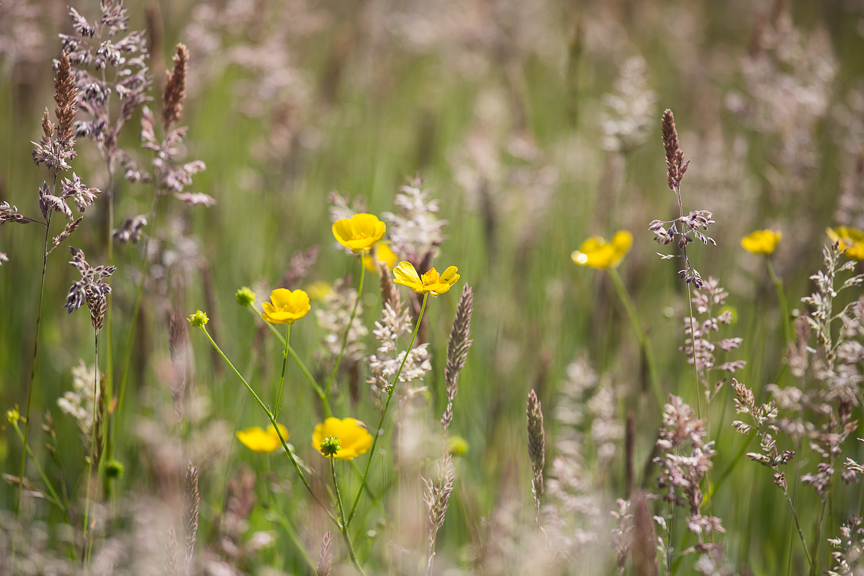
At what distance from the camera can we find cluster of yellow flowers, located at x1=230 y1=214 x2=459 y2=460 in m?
1.13

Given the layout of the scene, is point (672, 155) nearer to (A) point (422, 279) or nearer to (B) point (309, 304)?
(A) point (422, 279)

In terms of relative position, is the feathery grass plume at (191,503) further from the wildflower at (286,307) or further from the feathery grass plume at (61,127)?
the feathery grass plume at (61,127)

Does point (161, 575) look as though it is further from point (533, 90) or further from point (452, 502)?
point (533, 90)

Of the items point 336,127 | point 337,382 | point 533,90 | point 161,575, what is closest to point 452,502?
point 337,382

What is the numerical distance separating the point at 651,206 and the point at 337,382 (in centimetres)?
251

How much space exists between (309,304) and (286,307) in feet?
0.43

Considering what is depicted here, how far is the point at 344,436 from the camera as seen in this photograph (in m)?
1.30

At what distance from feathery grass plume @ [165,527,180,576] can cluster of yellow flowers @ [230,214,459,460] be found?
26 cm

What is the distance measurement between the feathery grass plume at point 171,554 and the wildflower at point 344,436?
0.30 meters

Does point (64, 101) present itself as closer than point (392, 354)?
Yes

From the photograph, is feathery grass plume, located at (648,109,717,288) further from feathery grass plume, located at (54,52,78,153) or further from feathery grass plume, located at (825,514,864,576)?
feathery grass plume, located at (54,52,78,153)

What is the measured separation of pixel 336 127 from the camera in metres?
4.15

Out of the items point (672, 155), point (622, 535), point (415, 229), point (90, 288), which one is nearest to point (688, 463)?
point (622, 535)

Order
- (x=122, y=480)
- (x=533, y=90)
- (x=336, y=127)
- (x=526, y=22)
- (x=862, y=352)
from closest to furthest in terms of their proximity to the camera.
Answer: (x=862, y=352) < (x=122, y=480) < (x=526, y=22) < (x=336, y=127) < (x=533, y=90)
